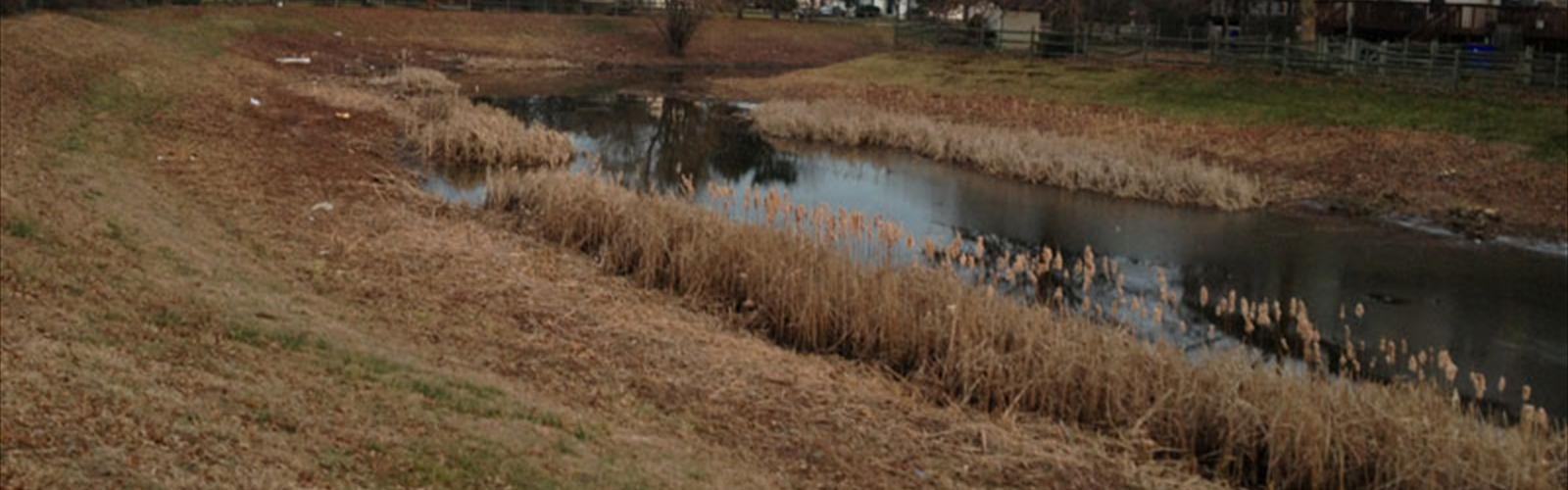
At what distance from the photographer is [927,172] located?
31.2m

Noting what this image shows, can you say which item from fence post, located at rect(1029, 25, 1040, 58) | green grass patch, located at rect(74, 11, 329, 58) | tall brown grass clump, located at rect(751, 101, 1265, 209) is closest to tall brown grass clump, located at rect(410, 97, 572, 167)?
tall brown grass clump, located at rect(751, 101, 1265, 209)

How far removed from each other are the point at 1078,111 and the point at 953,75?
29.3 ft

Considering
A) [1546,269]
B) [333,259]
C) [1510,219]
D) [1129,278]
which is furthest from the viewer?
[1510,219]

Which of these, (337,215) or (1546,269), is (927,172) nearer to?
(1546,269)

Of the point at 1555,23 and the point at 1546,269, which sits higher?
the point at 1555,23

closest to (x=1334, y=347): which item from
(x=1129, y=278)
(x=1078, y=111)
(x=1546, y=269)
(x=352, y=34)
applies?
(x=1129, y=278)

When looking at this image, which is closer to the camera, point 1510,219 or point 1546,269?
point 1546,269

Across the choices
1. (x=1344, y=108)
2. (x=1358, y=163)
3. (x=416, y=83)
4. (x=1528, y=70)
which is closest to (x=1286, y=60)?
(x=1344, y=108)

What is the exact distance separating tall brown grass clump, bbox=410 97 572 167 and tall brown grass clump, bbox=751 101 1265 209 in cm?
939

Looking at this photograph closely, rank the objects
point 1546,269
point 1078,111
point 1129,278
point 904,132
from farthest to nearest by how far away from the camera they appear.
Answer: point 1078,111, point 904,132, point 1546,269, point 1129,278

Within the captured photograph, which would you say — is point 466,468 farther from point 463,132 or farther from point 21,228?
point 463,132

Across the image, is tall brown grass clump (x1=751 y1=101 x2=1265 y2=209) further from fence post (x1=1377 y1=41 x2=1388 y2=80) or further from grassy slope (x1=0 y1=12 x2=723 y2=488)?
grassy slope (x1=0 y1=12 x2=723 y2=488)

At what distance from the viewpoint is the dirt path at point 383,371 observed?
778cm

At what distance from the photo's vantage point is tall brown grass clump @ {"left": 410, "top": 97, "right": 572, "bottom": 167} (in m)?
27.6
